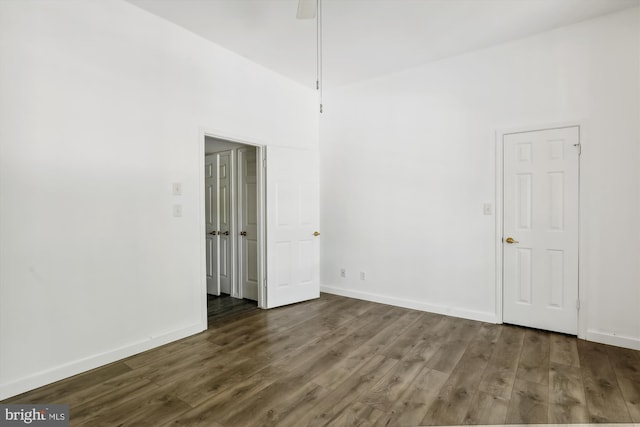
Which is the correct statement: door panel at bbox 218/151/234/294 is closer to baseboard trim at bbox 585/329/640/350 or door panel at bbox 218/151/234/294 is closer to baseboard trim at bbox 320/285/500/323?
baseboard trim at bbox 320/285/500/323

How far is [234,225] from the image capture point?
185 inches

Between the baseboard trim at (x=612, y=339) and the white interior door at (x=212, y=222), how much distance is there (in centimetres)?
448

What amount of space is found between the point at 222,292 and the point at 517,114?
4466 millimetres

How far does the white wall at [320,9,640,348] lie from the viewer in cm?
297

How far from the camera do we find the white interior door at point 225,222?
4.76 metres

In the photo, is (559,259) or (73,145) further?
(559,259)

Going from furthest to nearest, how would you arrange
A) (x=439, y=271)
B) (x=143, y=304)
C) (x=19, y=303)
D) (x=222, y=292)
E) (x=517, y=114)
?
(x=222, y=292) → (x=439, y=271) → (x=517, y=114) → (x=143, y=304) → (x=19, y=303)

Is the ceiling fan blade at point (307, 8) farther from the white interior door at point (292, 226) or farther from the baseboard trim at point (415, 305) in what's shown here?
the baseboard trim at point (415, 305)

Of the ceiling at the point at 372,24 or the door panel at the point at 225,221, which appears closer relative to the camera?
the ceiling at the point at 372,24

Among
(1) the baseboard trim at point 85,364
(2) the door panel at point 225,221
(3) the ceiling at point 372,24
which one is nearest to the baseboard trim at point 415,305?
(2) the door panel at point 225,221

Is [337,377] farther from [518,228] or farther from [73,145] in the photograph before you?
[73,145]

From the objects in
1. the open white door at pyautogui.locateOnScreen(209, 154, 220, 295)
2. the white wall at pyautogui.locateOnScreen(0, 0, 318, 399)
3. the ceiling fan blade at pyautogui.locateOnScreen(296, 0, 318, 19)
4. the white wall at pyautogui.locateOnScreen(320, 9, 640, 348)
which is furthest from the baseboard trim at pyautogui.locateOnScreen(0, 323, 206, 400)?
the ceiling fan blade at pyautogui.locateOnScreen(296, 0, 318, 19)

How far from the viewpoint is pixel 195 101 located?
3.31m

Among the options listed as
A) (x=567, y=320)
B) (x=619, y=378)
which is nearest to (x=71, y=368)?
(x=619, y=378)
